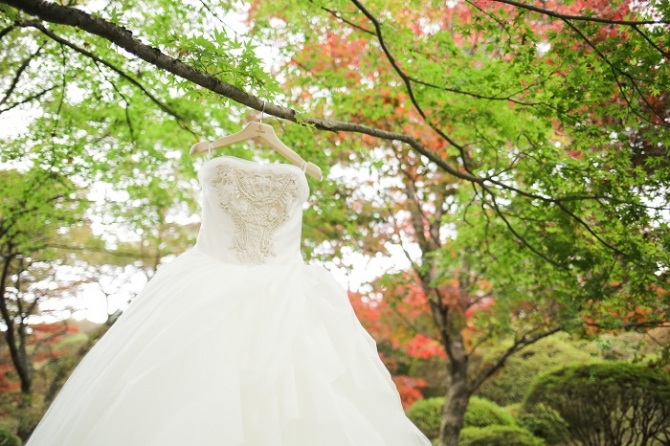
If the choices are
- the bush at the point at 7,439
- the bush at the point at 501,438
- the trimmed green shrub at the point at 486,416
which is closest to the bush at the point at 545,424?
the trimmed green shrub at the point at 486,416

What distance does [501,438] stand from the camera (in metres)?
5.77

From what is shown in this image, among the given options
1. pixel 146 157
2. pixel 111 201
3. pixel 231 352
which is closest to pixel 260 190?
pixel 231 352

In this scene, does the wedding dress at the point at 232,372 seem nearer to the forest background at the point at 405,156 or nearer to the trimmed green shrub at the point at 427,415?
the forest background at the point at 405,156

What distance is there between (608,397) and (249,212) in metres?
4.32

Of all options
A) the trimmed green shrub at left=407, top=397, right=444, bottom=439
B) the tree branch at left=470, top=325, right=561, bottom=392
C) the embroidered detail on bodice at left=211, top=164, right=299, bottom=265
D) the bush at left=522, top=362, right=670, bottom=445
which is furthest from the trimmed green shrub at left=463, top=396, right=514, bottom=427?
the embroidered detail on bodice at left=211, top=164, right=299, bottom=265

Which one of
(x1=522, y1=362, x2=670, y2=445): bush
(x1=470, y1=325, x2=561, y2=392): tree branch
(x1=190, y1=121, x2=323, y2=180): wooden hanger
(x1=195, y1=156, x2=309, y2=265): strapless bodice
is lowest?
(x1=522, y1=362, x2=670, y2=445): bush

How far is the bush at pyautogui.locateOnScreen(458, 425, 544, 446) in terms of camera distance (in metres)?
5.71

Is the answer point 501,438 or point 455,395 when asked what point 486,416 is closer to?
point 501,438

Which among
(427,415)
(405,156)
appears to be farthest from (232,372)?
(427,415)

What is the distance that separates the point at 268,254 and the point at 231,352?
0.82m

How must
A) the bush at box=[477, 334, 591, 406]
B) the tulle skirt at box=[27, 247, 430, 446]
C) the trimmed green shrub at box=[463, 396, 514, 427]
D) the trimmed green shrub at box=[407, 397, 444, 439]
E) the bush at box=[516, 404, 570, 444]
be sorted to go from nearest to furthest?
the tulle skirt at box=[27, 247, 430, 446] < the bush at box=[516, 404, 570, 444] < the trimmed green shrub at box=[463, 396, 514, 427] < the trimmed green shrub at box=[407, 397, 444, 439] < the bush at box=[477, 334, 591, 406]

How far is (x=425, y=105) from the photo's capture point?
136 inches

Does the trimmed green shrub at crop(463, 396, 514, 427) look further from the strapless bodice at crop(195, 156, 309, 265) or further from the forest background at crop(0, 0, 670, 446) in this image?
the strapless bodice at crop(195, 156, 309, 265)

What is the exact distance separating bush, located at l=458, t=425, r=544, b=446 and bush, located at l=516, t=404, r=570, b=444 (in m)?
0.51
